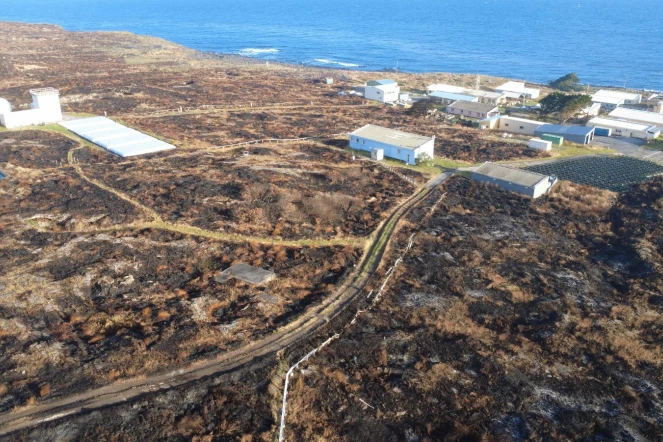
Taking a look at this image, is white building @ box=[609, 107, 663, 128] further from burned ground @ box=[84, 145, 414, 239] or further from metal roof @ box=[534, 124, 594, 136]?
burned ground @ box=[84, 145, 414, 239]

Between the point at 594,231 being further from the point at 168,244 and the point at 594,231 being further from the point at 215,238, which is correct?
the point at 168,244

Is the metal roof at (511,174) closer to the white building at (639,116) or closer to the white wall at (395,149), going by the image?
the white wall at (395,149)

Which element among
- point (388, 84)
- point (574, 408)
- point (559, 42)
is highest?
point (559, 42)

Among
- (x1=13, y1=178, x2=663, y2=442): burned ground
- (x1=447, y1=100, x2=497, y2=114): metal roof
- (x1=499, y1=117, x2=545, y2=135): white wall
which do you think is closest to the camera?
(x1=13, y1=178, x2=663, y2=442): burned ground

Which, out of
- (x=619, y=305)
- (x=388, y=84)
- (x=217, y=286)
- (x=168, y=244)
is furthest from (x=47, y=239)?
(x=388, y=84)

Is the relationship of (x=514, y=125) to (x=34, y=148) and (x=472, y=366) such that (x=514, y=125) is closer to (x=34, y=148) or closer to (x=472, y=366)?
(x=472, y=366)

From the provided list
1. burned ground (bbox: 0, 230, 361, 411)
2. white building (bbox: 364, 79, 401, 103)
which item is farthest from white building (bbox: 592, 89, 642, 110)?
burned ground (bbox: 0, 230, 361, 411)

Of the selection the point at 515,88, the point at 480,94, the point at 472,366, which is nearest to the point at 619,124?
the point at 480,94
